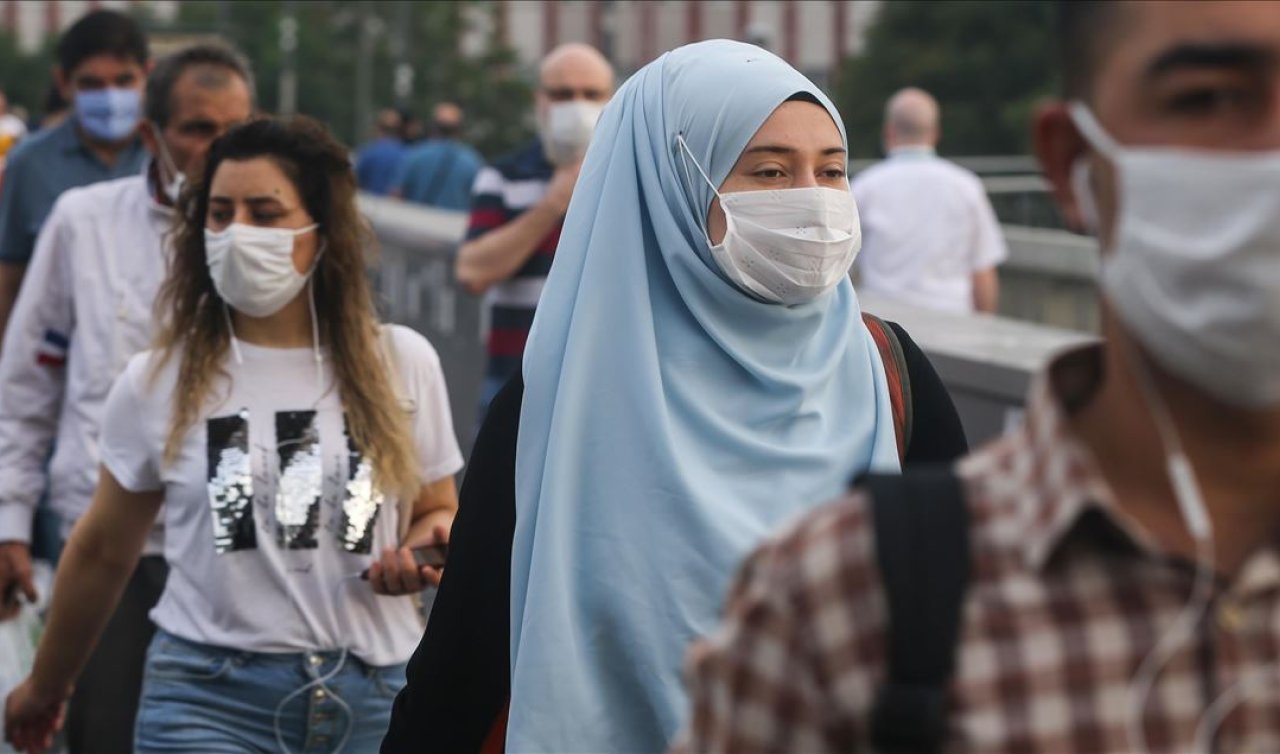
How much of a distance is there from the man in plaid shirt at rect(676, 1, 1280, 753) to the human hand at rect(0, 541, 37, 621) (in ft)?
13.1

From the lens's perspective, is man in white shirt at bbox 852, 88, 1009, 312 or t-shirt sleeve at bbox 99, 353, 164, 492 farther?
man in white shirt at bbox 852, 88, 1009, 312

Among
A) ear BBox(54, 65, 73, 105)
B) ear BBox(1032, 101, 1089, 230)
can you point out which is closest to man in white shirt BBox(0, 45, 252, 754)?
ear BBox(54, 65, 73, 105)

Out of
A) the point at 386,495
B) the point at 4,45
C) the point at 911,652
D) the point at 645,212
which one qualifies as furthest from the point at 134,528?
the point at 4,45

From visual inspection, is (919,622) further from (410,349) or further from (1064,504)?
(410,349)

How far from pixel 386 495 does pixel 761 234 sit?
3.43ft

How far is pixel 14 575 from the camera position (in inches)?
222

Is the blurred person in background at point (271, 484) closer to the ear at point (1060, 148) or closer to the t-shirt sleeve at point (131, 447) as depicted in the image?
the t-shirt sleeve at point (131, 447)

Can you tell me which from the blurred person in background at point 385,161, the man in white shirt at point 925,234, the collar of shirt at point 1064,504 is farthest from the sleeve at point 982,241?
the blurred person in background at point 385,161

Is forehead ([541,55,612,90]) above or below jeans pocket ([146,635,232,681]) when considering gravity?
above

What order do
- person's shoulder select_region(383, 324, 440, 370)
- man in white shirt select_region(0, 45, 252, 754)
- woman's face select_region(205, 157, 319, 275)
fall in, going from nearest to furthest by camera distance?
person's shoulder select_region(383, 324, 440, 370)
woman's face select_region(205, 157, 319, 275)
man in white shirt select_region(0, 45, 252, 754)

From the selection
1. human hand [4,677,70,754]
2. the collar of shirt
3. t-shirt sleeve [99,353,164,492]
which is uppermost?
the collar of shirt

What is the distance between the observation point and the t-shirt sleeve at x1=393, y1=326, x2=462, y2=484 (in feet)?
15.5

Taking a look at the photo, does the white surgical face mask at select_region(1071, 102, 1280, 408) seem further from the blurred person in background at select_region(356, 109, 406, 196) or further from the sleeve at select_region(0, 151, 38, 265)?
the blurred person in background at select_region(356, 109, 406, 196)

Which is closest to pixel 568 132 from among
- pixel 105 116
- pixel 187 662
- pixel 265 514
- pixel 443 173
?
pixel 105 116
